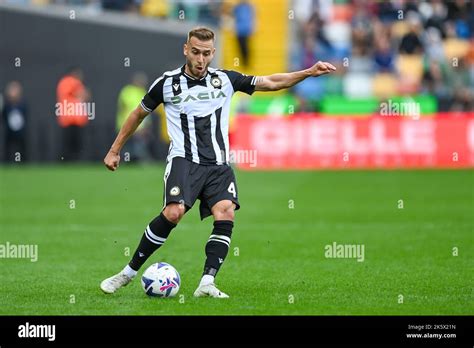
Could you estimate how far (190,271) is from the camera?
39.4ft

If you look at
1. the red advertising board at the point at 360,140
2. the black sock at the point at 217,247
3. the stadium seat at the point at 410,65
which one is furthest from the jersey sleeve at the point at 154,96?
the stadium seat at the point at 410,65

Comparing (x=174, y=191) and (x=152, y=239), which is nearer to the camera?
(x=174, y=191)

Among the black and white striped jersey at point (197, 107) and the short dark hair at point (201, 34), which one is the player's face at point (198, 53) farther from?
the black and white striped jersey at point (197, 107)

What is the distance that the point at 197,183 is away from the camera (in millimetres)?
9961

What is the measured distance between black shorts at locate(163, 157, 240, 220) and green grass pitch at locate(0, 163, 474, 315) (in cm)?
90

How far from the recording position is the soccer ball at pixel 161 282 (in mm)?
9953
